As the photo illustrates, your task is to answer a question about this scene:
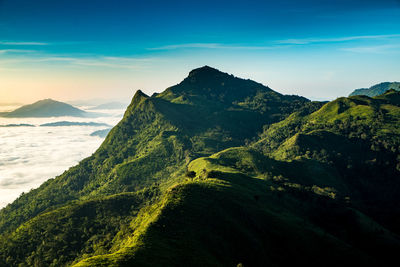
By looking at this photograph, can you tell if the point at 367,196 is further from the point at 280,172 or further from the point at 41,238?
the point at 41,238

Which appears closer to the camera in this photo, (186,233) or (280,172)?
(186,233)

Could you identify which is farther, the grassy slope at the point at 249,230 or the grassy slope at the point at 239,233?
the grassy slope at the point at 249,230

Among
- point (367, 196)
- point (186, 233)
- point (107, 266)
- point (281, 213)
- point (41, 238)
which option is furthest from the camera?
point (367, 196)

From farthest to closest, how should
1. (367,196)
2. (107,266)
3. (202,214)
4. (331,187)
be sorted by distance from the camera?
(367,196) → (331,187) → (202,214) → (107,266)

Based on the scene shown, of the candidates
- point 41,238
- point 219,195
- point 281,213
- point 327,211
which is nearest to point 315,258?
point 281,213

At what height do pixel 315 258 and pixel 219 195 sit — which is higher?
pixel 219 195

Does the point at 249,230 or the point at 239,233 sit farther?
the point at 249,230

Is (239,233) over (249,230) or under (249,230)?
over

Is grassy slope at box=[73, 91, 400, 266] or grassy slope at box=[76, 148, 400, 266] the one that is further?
grassy slope at box=[73, 91, 400, 266]

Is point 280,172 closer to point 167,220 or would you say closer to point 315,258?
point 315,258

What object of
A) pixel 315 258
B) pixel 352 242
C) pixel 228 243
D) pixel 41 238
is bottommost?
pixel 41 238
